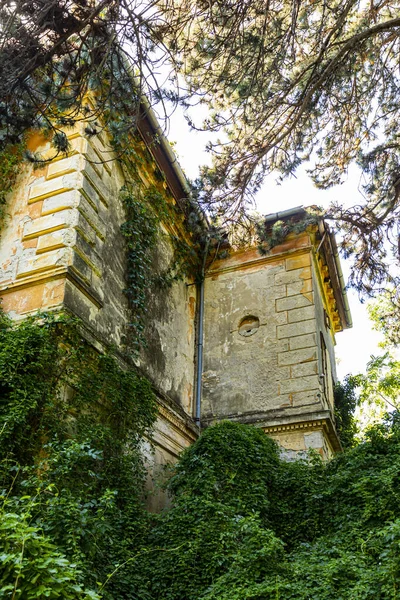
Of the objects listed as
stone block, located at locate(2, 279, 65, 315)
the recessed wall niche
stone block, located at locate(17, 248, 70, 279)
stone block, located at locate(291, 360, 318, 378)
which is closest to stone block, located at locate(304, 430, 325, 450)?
stone block, located at locate(291, 360, 318, 378)

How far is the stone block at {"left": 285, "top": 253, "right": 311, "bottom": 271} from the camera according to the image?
1186cm

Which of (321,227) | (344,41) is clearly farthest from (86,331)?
(321,227)

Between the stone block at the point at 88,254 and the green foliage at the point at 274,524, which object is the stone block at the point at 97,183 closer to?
the stone block at the point at 88,254

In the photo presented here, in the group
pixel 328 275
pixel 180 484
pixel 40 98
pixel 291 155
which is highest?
pixel 328 275

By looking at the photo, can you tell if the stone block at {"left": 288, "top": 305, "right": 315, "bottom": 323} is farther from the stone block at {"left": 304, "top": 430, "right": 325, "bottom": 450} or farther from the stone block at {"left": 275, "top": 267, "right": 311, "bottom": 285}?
the stone block at {"left": 304, "top": 430, "right": 325, "bottom": 450}

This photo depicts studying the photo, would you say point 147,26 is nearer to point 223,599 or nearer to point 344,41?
point 344,41

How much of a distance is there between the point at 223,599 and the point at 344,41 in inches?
263

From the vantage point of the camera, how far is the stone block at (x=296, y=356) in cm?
1080

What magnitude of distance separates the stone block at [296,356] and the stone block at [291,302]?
948 mm

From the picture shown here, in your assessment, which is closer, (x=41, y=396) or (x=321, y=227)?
(x=41, y=396)

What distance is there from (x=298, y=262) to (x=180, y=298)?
2.51 meters

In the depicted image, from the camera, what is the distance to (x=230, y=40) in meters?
7.55

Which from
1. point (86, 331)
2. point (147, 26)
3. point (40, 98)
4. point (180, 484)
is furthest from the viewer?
point (180, 484)

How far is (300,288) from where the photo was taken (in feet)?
38.1
